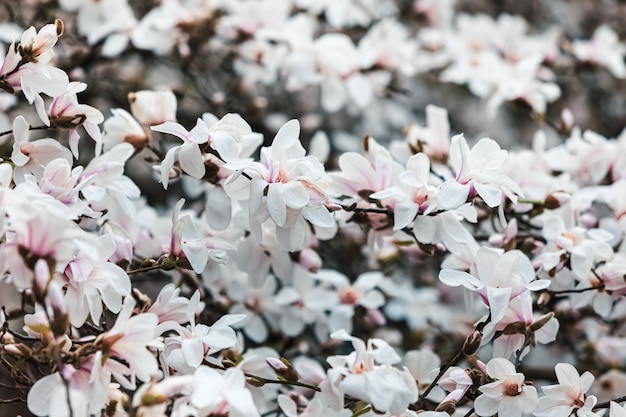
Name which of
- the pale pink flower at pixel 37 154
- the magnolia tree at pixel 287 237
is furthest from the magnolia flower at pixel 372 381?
the pale pink flower at pixel 37 154

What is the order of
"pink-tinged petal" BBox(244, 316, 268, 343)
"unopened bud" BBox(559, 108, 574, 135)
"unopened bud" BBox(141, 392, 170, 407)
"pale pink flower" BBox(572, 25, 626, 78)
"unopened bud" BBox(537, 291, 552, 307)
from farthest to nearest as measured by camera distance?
"pale pink flower" BBox(572, 25, 626, 78)
"unopened bud" BBox(559, 108, 574, 135)
"pink-tinged petal" BBox(244, 316, 268, 343)
"unopened bud" BBox(537, 291, 552, 307)
"unopened bud" BBox(141, 392, 170, 407)

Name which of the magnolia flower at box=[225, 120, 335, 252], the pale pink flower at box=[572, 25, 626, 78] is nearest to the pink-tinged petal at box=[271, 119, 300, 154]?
the magnolia flower at box=[225, 120, 335, 252]

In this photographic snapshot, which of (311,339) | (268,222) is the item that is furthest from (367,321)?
(268,222)

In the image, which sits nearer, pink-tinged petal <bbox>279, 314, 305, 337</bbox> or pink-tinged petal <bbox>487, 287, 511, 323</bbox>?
pink-tinged petal <bbox>487, 287, 511, 323</bbox>

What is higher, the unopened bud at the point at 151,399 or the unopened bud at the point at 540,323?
the unopened bud at the point at 151,399

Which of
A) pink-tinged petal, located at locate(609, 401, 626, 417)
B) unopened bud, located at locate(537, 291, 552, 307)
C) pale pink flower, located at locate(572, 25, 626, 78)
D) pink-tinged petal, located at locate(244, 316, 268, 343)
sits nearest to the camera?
pink-tinged petal, located at locate(609, 401, 626, 417)

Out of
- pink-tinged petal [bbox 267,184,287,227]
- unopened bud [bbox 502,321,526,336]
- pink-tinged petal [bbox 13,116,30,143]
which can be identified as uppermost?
pink-tinged petal [bbox 13,116,30,143]

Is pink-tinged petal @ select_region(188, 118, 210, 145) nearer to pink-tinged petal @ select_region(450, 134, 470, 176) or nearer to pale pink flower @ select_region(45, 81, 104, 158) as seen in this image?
pale pink flower @ select_region(45, 81, 104, 158)

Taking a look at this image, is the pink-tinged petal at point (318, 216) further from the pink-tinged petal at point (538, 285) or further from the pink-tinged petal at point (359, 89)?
the pink-tinged petal at point (359, 89)
